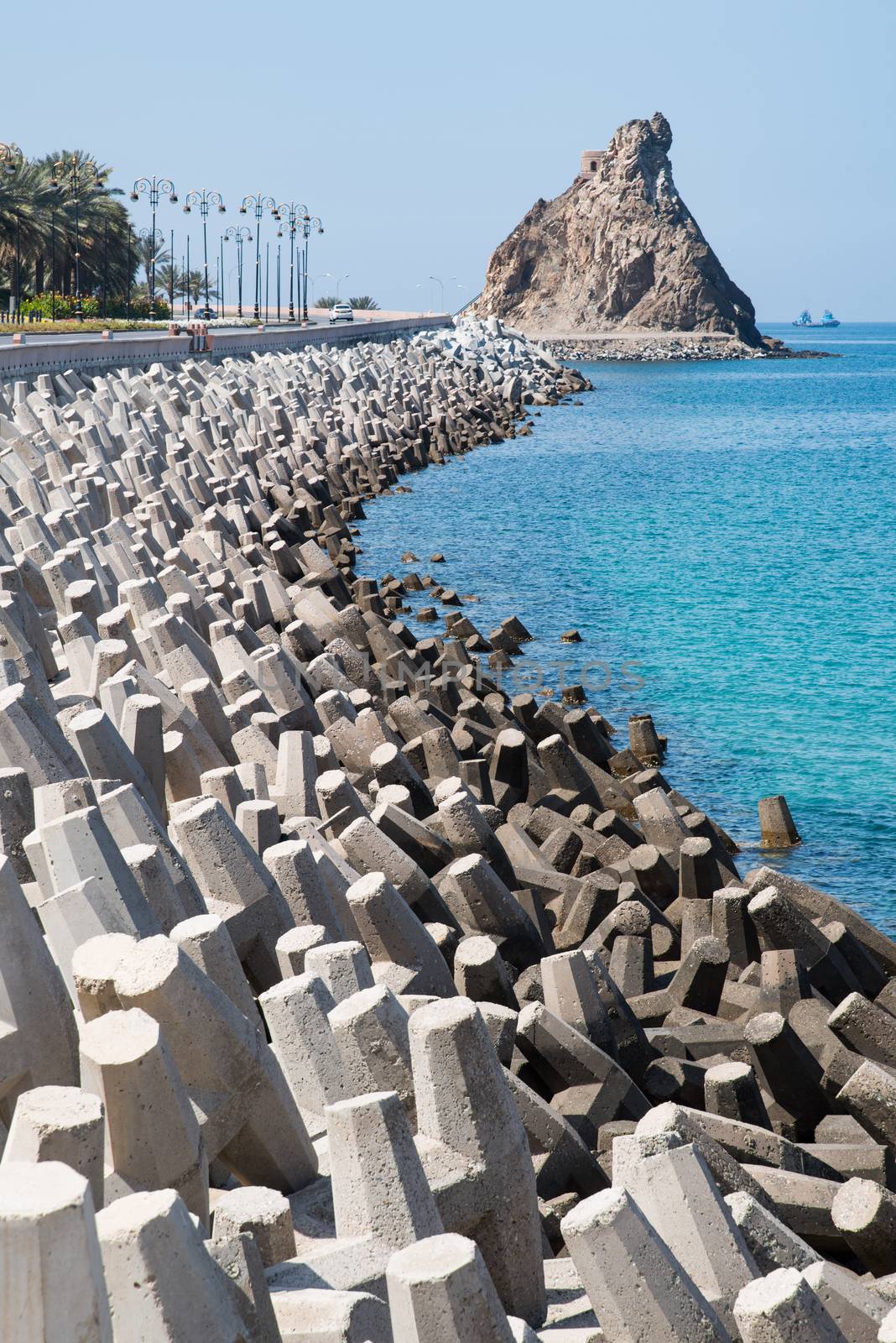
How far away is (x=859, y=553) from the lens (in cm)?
2831

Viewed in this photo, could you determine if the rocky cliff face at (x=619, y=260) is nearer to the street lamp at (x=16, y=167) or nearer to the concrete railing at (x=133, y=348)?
the street lamp at (x=16, y=167)

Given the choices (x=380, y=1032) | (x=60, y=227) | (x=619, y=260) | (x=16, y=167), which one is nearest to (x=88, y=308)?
(x=60, y=227)

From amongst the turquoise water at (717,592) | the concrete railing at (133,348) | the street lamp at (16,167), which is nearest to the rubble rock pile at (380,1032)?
the turquoise water at (717,592)

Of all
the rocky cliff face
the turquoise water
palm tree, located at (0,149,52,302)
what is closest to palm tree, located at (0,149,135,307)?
palm tree, located at (0,149,52,302)

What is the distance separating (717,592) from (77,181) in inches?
1523

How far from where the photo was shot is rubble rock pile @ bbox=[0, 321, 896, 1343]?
85.7 inches

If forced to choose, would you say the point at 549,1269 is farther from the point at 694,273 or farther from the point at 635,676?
the point at 694,273

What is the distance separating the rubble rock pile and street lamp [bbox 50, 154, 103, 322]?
41570mm

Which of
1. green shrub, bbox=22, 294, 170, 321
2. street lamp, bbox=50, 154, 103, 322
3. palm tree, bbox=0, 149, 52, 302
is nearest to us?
palm tree, bbox=0, 149, 52, 302

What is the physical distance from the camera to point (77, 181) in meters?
53.0

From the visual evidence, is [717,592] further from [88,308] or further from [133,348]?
[88,308]

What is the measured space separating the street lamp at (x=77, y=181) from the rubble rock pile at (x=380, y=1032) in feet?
136

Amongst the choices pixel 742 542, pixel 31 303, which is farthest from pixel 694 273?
pixel 742 542

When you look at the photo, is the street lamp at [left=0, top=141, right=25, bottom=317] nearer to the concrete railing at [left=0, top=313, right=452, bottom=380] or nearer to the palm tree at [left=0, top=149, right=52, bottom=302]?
the palm tree at [left=0, top=149, right=52, bottom=302]
